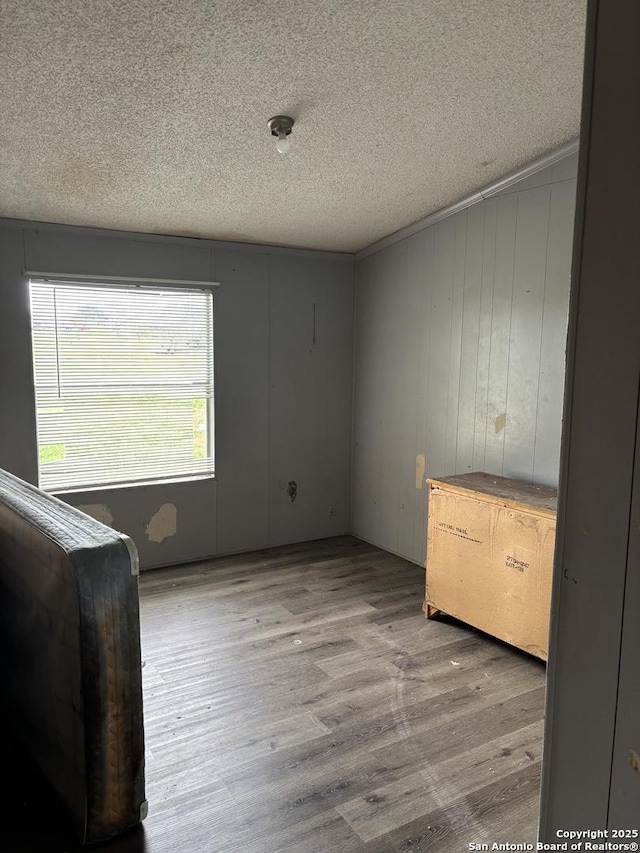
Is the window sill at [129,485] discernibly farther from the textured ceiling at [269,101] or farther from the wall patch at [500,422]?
the wall patch at [500,422]

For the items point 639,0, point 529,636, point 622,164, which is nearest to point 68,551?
point 622,164

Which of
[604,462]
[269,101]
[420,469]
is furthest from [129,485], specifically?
[604,462]

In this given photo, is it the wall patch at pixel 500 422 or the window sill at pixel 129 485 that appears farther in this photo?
the window sill at pixel 129 485

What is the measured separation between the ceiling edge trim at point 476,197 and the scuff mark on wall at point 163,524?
2.50 metres

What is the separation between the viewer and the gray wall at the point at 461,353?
3080 millimetres

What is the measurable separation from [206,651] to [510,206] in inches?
118

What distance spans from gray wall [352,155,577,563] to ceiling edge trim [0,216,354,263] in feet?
1.22

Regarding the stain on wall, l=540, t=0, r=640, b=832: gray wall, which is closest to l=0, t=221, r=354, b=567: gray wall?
the stain on wall

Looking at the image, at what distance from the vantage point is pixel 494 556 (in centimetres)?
288

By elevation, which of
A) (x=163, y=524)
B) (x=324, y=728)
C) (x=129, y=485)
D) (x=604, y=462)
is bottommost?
(x=324, y=728)

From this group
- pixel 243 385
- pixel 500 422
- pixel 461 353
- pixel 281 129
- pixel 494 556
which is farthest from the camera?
pixel 243 385

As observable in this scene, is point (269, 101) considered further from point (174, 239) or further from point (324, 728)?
point (324, 728)

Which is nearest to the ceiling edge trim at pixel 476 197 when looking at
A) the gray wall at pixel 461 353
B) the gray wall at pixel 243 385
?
the gray wall at pixel 461 353

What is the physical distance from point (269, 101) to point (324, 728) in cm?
250
